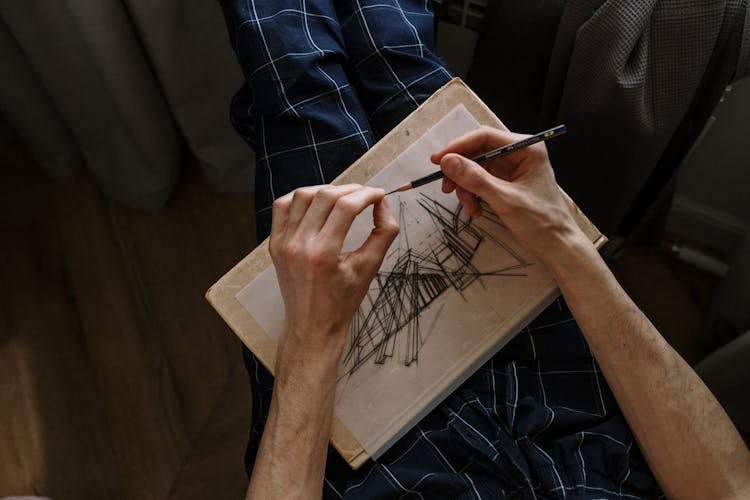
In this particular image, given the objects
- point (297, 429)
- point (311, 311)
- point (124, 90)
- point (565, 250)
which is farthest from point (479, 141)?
point (124, 90)

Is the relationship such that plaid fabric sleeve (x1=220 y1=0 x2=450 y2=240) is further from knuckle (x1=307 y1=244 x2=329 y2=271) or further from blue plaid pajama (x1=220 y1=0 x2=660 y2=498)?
knuckle (x1=307 y1=244 x2=329 y2=271)

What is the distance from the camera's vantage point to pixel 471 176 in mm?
652

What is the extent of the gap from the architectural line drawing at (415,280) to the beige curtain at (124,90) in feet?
1.89

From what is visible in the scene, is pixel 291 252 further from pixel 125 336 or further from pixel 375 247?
pixel 125 336

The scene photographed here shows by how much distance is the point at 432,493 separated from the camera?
69 cm

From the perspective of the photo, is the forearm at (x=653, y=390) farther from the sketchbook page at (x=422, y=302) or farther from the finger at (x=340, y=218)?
the finger at (x=340, y=218)

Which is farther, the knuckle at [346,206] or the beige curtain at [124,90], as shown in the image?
the beige curtain at [124,90]

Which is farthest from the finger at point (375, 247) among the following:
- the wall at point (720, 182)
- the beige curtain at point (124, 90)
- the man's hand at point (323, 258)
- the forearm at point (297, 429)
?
the wall at point (720, 182)

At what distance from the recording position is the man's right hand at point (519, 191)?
0.66 m

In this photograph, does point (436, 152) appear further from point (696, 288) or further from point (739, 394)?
point (696, 288)

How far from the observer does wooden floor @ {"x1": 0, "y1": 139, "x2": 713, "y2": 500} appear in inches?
47.8

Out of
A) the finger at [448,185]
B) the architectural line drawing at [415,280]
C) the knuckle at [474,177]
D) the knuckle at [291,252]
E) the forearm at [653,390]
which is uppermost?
the knuckle at [474,177]

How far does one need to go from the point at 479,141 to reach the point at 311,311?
0.88 ft

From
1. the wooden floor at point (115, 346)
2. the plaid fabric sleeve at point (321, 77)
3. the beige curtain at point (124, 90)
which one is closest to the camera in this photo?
the plaid fabric sleeve at point (321, 77)
